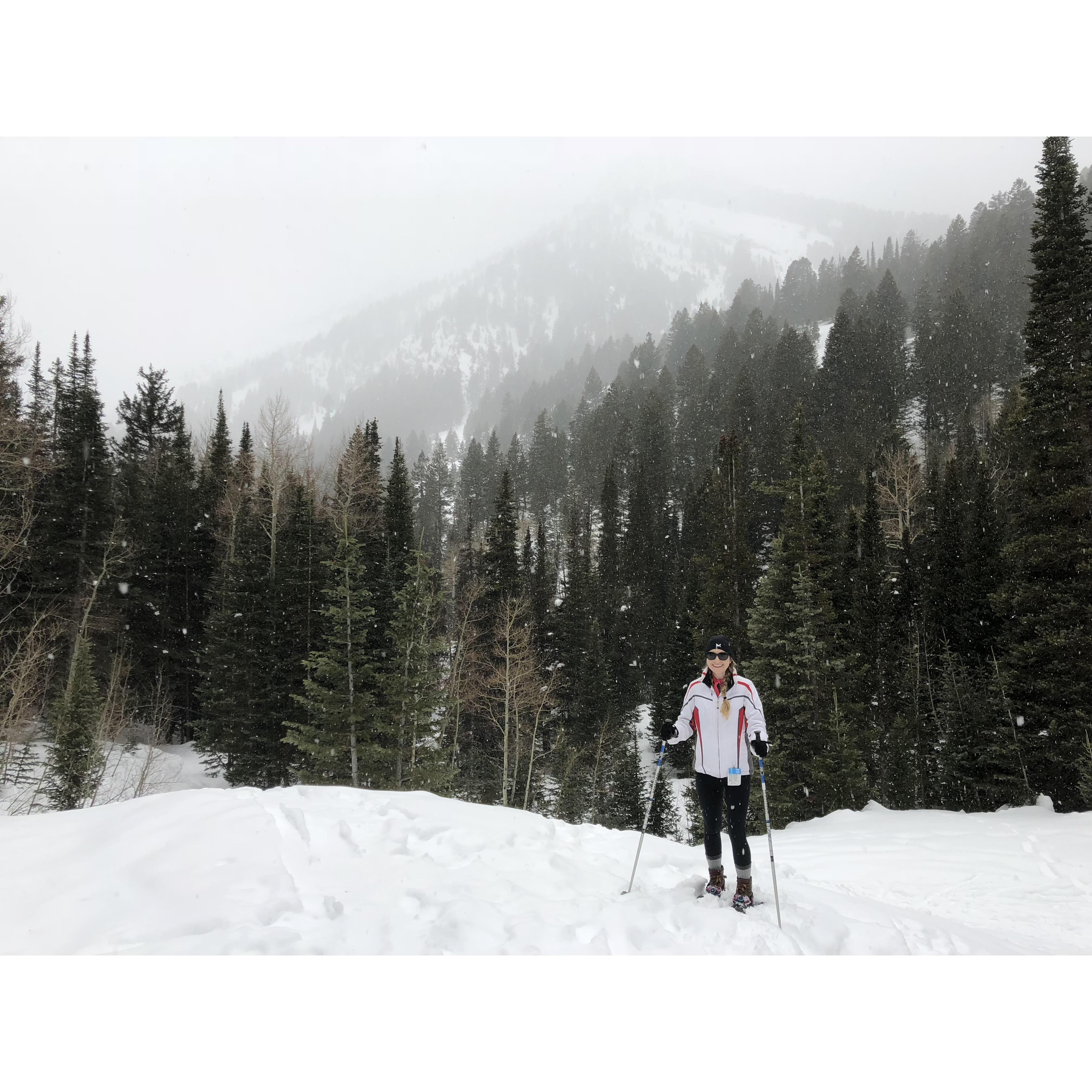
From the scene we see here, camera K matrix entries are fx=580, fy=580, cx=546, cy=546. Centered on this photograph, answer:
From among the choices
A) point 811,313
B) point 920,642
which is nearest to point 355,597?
point 920,642

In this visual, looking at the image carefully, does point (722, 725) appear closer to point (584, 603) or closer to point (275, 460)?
point (275, 460)

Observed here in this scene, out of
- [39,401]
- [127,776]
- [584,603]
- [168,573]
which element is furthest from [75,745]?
[39,401]

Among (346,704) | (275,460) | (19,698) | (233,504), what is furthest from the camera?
(233,504)

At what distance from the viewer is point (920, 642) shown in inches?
1228

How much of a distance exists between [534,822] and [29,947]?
494 cm

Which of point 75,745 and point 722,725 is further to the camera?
point 75,745

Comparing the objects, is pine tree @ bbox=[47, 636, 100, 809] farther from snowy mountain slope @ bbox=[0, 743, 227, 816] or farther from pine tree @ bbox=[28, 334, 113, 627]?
pine tree @ bbox=[28, 334, 113, 627]

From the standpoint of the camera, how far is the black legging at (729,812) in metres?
Answer: 5.44

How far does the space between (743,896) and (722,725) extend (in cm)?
151

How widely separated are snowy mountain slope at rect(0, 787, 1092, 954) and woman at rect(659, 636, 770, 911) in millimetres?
512

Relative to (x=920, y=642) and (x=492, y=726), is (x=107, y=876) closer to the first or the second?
(x=492, y=726)

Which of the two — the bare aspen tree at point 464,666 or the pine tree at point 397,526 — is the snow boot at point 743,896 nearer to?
the bare aspen tree at point 464,666

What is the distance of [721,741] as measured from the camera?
5.64 meters

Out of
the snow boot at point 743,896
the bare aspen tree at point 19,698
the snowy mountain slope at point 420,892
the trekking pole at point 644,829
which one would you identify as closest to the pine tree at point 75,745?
the bare aspen tree at point 19,698
